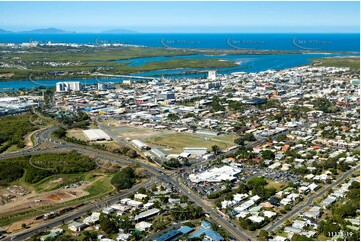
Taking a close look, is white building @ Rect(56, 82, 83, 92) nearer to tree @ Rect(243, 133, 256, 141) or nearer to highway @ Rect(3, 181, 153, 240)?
tree @ Rect(243, 133, 256, 141)

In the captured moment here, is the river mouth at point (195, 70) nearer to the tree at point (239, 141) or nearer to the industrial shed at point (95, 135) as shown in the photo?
the industrial shed at point (95, 135)

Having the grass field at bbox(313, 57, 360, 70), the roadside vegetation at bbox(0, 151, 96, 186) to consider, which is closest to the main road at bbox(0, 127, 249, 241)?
the roadside vegetation at bbox(0, 151, 96, 186)

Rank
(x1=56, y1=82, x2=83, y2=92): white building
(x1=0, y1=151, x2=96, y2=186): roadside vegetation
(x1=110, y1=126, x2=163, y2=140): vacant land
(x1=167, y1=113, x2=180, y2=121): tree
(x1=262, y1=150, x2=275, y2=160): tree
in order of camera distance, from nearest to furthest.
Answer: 1. (x1=0, y1=151, x2=96, y2=186): roadside vegetation
2. (x1=262, y1=150, x2=275, y2=160): tree
3. (x1=110, y1=126, x2=163, y2=140): vacant land
4. (x1=167, y1=113, x2=180, y2=121): tree
5. (x1=56, y1=82, x2=83, y2=92): white building

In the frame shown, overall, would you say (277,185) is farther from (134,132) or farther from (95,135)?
(95,135)

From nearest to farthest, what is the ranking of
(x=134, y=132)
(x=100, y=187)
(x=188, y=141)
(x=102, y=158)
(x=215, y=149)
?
(x=100, y=187)
(x=102, y=158)
(x=215, y=149)
(x=188, y=141)
(x=134, y=132)

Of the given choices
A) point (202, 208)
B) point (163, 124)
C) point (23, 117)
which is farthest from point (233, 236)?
point (23, 117)

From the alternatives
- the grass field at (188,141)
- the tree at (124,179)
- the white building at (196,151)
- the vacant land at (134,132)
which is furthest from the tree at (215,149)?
the tree at (124,179)

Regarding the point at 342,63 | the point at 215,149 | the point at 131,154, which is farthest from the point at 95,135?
the point at 342,63
